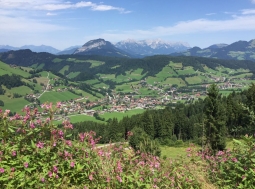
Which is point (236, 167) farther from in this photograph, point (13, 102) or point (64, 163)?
point (13, 102)

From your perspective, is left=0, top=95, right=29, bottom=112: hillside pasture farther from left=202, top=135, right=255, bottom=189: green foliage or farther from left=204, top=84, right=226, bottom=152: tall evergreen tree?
left=202, top=135, right=255, bottom=189: green foliage

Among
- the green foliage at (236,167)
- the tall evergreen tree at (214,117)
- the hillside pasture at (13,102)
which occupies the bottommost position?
the hillside pasture at (13,102)

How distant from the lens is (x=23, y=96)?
7648 inches

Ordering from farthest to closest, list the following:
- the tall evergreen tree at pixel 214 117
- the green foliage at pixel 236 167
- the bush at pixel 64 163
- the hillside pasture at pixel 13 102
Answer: the hillside pasture at pixel 13 102
the tall evergreen tree at pixel 214 117
the green foliage at pixel 236 167
the bush at pixel 64 163

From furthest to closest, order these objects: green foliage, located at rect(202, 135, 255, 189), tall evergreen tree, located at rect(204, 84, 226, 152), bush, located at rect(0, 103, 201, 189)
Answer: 1. tall evergreen tree, located at rect(204, 84, 226, 152)
2. green foliage, located at rect(202, 135, 255, 189)
3. bush, located at rect(0, 103, 201, 189)

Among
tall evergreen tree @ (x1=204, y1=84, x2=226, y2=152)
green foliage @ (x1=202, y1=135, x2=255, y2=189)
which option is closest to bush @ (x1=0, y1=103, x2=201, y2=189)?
green foliage @ (x1=202, y1=135, x2=255, y2=189)

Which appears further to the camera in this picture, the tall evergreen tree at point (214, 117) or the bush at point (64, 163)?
the tall evergreen tree at point (214, 117)

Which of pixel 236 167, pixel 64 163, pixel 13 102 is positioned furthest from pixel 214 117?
pixel 13 102

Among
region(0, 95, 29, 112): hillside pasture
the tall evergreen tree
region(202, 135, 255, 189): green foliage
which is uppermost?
region(202, 135, 255, 189): green foliage

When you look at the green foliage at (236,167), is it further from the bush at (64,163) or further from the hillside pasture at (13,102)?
the hillside pasture at (13,102)

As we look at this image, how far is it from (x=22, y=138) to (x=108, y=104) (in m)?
191

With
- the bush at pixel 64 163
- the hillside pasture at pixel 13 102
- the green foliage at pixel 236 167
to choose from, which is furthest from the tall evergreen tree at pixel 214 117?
the hillside pasture at pixel 13 102

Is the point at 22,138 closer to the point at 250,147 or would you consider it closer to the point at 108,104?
the point at 250,147

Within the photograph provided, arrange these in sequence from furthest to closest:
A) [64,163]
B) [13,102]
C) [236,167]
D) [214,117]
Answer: [13,102]
[214,117]
[236,167]
[64,163]
